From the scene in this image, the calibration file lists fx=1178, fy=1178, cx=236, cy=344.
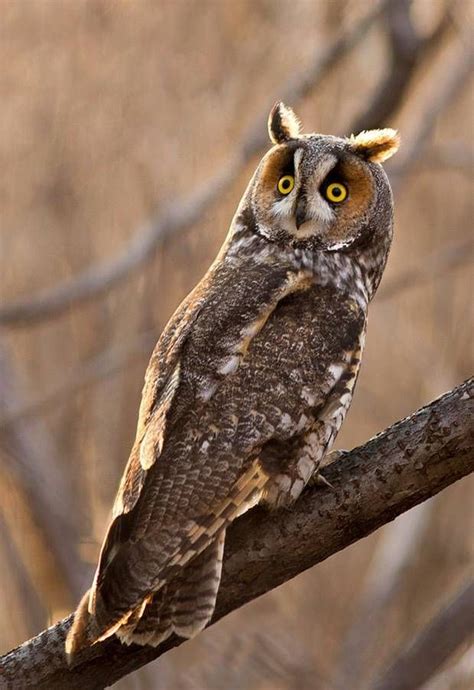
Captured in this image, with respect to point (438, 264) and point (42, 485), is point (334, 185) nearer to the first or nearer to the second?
point (42, 485)

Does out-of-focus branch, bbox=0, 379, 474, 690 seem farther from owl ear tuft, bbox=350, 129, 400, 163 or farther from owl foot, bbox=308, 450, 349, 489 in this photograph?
owl ear tuft, bbox=350, 129, 400, 163

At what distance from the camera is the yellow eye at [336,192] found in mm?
3346

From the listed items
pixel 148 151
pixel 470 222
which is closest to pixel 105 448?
pixel 148 151

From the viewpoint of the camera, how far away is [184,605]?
8.64 feet

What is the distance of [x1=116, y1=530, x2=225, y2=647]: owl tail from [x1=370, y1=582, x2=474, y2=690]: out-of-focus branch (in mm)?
965

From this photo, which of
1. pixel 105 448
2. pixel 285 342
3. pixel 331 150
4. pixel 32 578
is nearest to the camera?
pixel 285 342

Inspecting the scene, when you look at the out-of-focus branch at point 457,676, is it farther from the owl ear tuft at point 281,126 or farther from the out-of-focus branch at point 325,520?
the owl ear tuft at point 281,126

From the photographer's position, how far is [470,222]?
24.9ft

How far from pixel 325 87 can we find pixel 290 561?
4695 millimetres

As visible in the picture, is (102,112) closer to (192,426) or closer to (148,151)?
(148,151)

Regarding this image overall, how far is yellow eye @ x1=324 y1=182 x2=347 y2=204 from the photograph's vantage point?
132 inches

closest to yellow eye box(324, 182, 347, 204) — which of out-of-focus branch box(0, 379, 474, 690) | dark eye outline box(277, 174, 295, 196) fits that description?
dark eye outline box(277, 174, 295, 196)

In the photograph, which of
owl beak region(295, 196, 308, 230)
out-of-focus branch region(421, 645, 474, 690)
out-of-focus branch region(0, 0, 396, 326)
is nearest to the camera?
owl beak region(295, 196, 308, 230)

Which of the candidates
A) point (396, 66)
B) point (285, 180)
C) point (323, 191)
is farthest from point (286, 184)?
point (396, 66)
